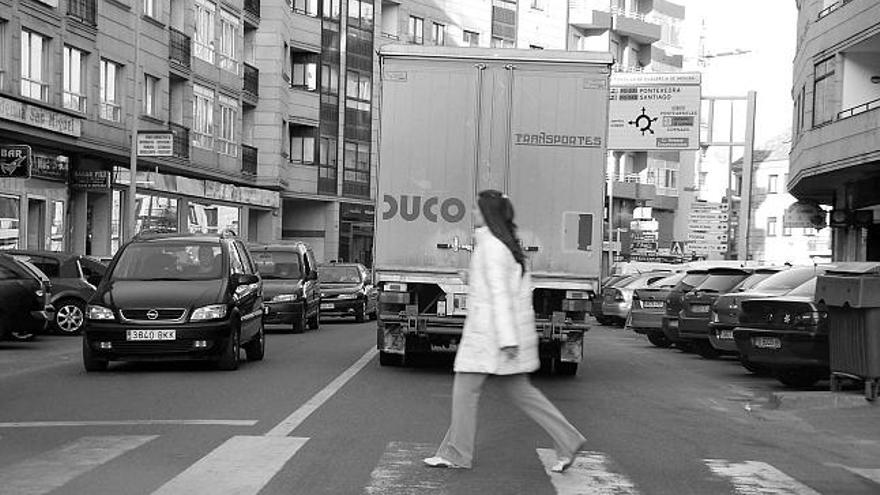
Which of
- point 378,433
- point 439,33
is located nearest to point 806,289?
point 378,433

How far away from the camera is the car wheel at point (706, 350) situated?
67.9 ft

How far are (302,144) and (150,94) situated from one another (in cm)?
1984

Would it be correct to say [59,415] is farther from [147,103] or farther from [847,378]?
[147,103]

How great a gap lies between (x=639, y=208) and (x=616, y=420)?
70.6 meters

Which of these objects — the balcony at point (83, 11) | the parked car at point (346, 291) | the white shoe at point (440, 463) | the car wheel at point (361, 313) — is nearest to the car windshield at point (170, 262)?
the white shoe at point (440, 463)

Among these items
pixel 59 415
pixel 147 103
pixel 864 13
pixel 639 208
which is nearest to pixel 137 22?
pixel 147 103

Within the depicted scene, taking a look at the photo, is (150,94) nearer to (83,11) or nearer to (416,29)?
(83,11)

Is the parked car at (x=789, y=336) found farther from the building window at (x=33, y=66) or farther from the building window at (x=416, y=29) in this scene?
the building window at (x=416, y=29)

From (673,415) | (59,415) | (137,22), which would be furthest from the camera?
(137,22)

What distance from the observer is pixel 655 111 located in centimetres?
3553

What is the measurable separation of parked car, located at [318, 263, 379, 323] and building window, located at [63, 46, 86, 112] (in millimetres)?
7733

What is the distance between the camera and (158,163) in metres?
38.4

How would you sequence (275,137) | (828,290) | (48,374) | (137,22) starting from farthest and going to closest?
(275,137) < (137,22) < (48,374) < (828,290)

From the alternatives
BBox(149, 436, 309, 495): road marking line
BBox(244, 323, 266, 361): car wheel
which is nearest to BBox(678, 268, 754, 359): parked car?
BBox(244, 323, 266, 361): car wheel
